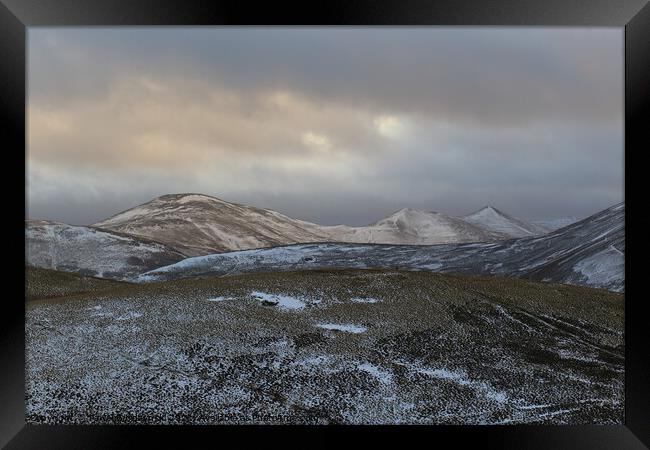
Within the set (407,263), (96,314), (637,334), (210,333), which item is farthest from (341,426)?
(407,263)

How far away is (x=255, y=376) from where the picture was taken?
923 inches

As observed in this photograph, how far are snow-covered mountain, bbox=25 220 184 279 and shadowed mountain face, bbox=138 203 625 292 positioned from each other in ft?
64.1

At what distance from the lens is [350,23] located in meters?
14.3

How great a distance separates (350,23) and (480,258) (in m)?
138

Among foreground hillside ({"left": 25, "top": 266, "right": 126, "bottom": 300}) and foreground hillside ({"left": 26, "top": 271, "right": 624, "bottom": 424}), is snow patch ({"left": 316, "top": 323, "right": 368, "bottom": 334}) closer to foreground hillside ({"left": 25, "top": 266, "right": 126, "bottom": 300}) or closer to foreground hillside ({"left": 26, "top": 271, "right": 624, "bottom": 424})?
foreground hillside ({"left": 26, "top": 271, "right": 624, "bottom": 424})

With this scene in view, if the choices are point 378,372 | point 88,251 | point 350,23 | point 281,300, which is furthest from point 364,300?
point 88,251

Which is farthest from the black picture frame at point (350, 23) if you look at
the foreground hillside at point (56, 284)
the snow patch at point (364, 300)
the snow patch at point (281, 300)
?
the foreground hillside at point (56, 284)

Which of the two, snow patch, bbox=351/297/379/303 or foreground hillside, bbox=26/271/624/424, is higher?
snow patch, bbox=351/297/379/303

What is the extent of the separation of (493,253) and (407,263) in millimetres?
33034

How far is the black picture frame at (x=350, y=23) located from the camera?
13734 mm

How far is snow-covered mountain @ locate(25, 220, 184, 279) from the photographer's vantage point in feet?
432

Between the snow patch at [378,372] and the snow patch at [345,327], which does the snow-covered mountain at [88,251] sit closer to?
the snow patch at [345,327]

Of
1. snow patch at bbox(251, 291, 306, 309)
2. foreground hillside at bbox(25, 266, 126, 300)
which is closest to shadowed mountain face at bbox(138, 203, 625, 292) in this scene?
foreground hillside at bbox(25, 266, 126, 300)

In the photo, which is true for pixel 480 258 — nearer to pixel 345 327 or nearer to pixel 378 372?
pixel 345 327
